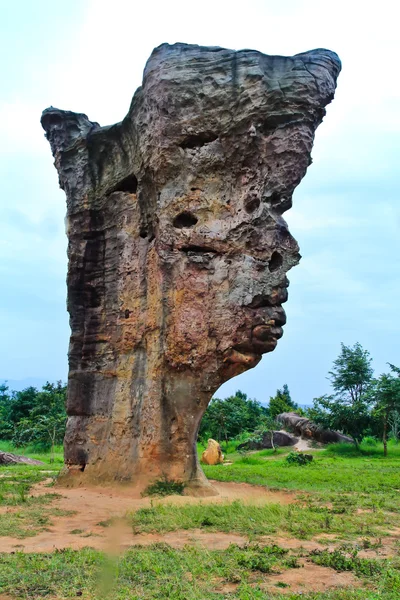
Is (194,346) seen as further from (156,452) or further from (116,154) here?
(116,154)

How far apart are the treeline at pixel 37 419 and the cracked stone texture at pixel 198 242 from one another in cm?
1107

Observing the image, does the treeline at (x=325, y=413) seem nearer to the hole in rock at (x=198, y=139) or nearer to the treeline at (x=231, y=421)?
the treeline at (x=231, y=421)

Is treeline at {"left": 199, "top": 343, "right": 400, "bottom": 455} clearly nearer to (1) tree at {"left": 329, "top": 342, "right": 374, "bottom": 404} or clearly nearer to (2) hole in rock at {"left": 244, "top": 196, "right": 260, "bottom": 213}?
(1) tree at {"left": 329, "top": 342, "right": 374, "bottom": 404}

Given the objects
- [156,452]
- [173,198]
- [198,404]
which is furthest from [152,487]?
[173,198]

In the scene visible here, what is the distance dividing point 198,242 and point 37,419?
18292 mm

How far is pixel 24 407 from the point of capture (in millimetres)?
30766

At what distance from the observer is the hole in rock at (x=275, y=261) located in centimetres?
1112

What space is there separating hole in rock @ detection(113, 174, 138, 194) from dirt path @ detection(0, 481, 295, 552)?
7004 millimetres

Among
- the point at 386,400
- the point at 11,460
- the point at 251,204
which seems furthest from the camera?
the point at 386,400

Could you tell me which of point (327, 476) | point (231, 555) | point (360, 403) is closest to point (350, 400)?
point (360, 403)

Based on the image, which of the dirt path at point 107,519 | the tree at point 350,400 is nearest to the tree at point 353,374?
the tree at point 350,400

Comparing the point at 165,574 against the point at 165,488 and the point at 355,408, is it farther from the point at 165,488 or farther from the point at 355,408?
the point at 355,408

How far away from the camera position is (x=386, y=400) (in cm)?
2269

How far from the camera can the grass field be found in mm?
4836
